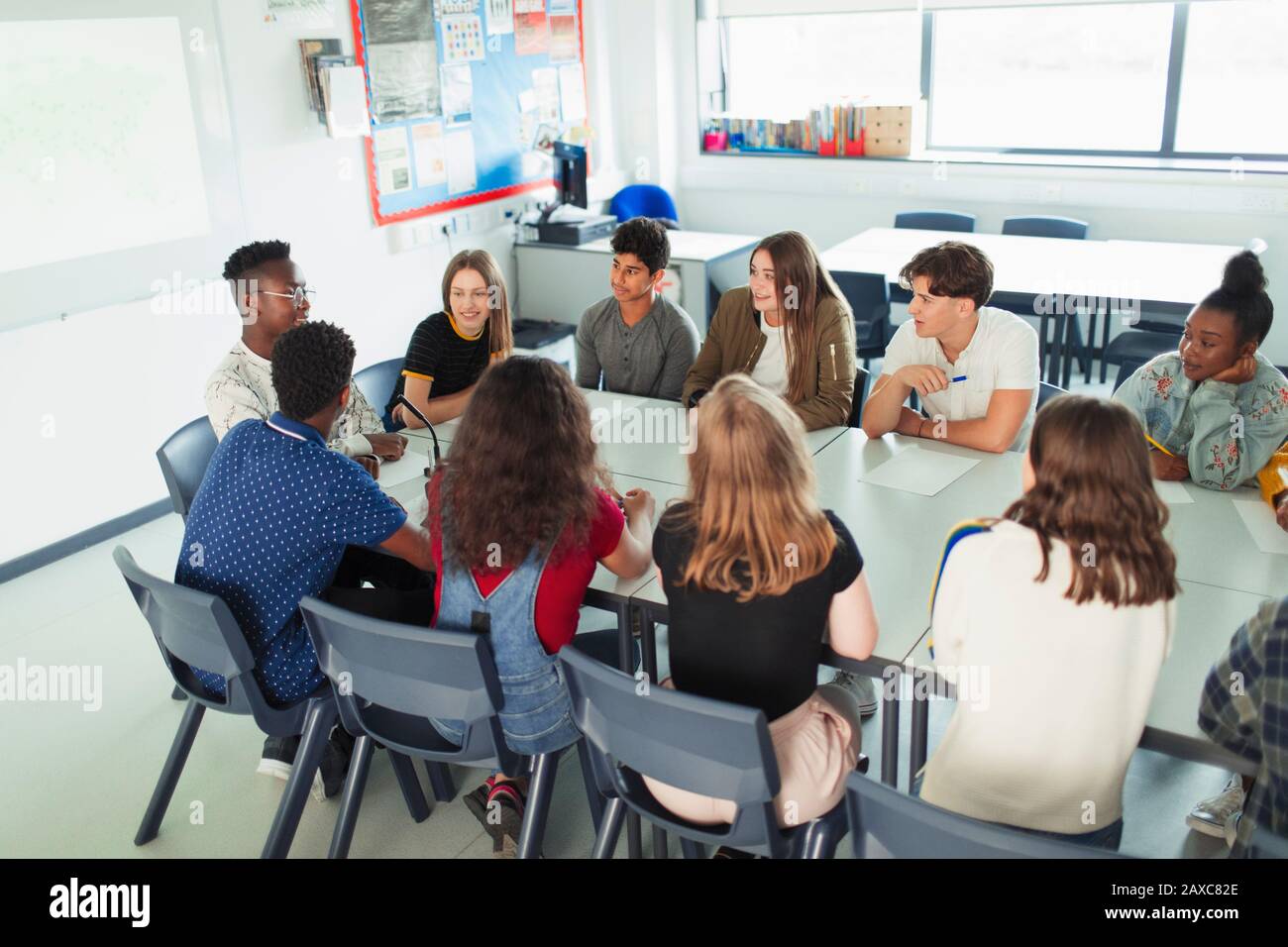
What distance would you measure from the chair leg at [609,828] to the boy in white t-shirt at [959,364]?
1.38 m

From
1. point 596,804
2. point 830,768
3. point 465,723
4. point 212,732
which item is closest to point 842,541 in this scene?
point 830,768

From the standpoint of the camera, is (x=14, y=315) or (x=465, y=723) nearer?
(x=465, y=723)

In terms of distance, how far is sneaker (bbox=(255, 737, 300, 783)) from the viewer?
9.27 ft

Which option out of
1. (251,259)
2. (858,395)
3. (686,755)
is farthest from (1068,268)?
(686,755)

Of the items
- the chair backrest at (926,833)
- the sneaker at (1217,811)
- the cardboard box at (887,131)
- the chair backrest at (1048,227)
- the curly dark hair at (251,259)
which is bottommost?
the sneaker at (1217,811)

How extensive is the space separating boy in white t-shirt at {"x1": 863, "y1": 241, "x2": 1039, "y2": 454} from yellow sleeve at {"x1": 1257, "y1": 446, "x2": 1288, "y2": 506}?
582mm

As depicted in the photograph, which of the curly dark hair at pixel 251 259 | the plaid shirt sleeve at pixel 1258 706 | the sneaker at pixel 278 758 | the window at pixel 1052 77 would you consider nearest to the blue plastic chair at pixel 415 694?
the sneaker at pixel 278 758

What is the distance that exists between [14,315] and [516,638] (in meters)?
2.79

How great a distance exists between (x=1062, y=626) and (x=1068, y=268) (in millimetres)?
3699

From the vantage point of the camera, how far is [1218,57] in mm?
5695

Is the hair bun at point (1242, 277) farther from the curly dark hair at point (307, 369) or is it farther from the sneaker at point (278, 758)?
the sneaker at point (278, 758)

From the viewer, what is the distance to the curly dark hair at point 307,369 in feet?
7.50

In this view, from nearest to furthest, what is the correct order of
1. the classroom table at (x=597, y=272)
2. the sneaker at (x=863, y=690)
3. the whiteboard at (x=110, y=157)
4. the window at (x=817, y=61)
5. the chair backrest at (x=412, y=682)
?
the chair backrest at (x=412, y=682) < the sneaker at (x=863, y=690) < the whiteboard at (x=110, y=157) < the classroom table at (x=597, y=272) < the window at (x=817, y=61)

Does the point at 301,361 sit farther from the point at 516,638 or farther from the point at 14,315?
the point at 14,315
